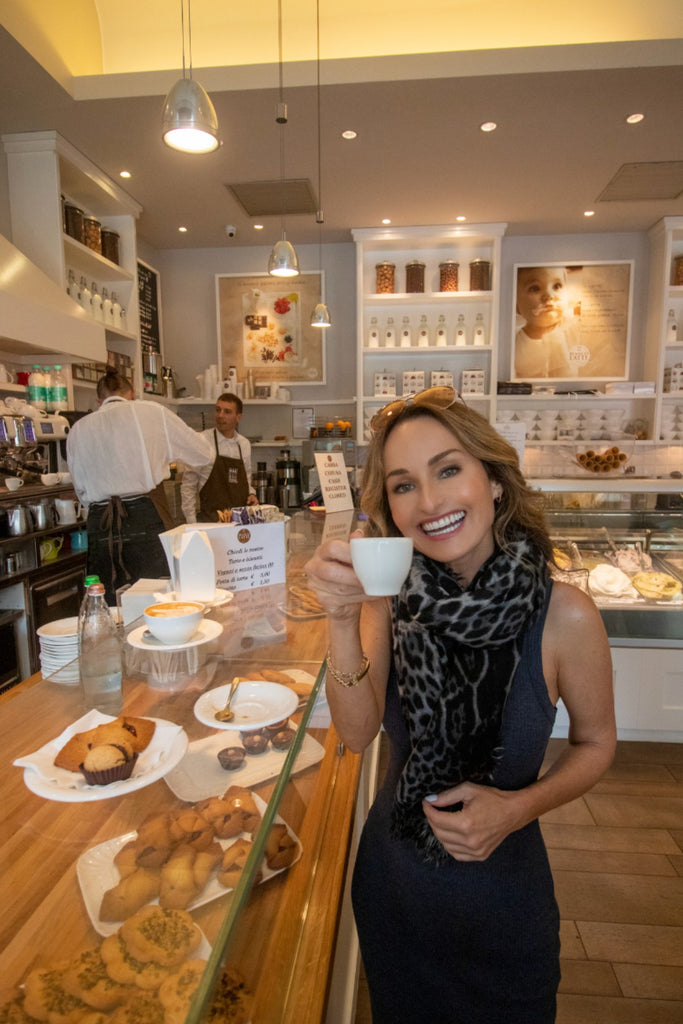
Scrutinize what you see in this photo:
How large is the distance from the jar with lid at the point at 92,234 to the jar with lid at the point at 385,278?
8.02ft

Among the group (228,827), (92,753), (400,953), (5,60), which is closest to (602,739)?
(400,953)

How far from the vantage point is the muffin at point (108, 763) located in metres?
0.87

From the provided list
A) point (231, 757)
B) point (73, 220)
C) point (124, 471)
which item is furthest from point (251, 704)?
point (73, 220)

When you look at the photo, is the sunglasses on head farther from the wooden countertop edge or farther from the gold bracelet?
the wooden countertop edge

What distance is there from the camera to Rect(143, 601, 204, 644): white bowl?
4.34ft

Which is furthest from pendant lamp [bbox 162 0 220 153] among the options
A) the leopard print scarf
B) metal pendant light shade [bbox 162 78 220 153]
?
the leopard print scarf

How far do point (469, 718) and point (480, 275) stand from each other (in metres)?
5.14

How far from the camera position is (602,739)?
111 centimetres

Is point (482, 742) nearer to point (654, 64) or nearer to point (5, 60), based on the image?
point (654, 64)

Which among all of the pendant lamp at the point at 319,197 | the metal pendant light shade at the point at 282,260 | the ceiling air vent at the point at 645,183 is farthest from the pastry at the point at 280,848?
the ceiling air vent at the point at 645,183

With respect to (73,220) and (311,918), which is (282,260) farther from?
(311,918)

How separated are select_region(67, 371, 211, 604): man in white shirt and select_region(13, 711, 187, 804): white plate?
2267 mm

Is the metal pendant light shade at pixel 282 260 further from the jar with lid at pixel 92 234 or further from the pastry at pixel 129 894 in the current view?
the pastry at pixel 129 894

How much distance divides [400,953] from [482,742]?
45cm
